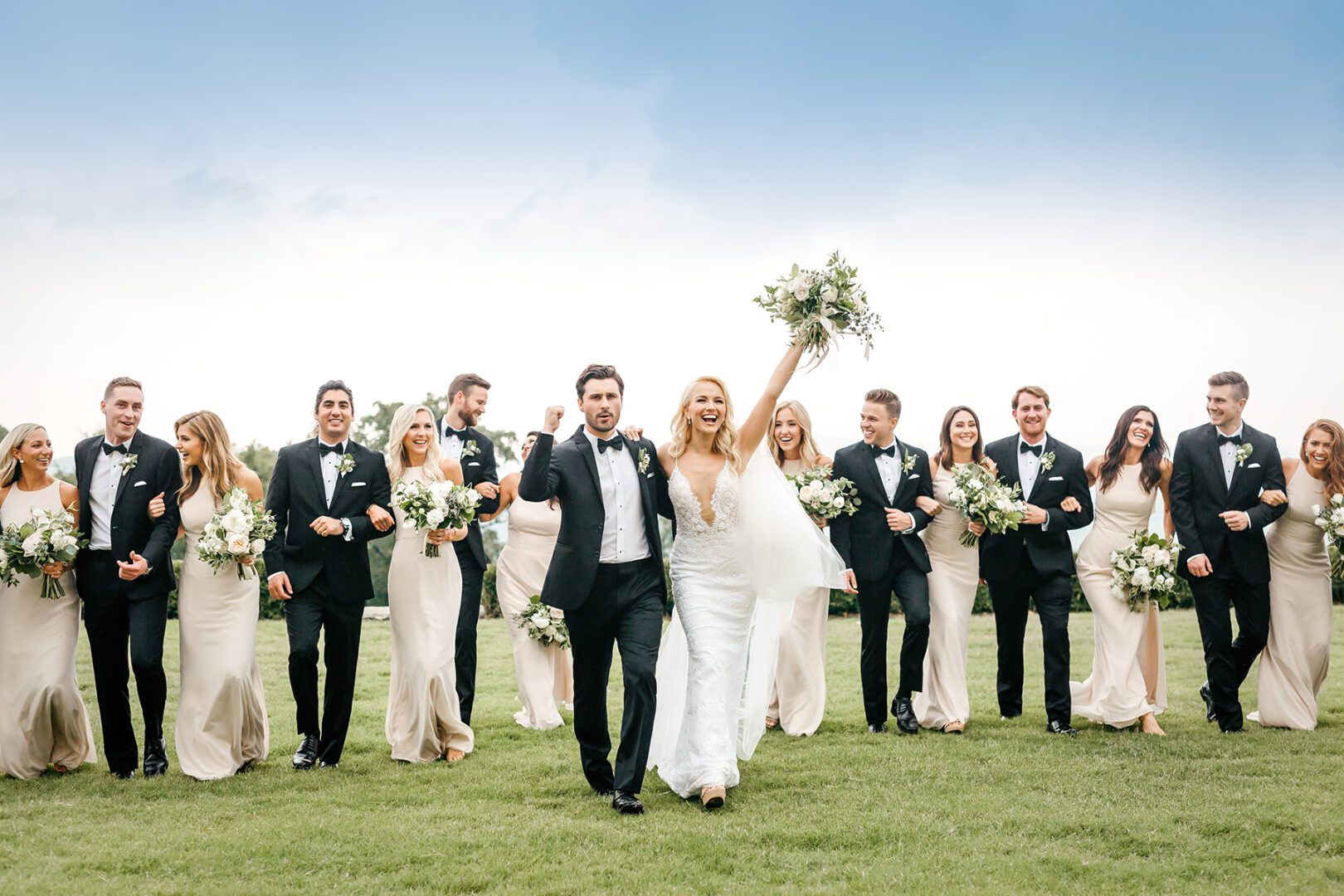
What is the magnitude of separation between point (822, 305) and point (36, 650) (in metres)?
6.47

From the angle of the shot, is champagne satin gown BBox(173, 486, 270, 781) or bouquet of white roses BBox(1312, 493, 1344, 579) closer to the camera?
champagne satin gown BBox(173, 486, 270, 781)

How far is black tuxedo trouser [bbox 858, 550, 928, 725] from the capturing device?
30.9ft

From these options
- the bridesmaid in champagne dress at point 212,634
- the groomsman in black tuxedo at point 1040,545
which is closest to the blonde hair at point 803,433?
the groomsman in black tuxedo at point 1040,545

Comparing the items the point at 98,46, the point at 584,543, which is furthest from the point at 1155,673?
the point at 98,46

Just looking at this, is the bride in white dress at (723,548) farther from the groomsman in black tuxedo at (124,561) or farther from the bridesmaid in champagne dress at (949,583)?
the groomsman in black tuxedo at (124,561)

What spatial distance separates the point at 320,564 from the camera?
321 inches

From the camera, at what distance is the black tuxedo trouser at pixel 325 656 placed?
26.7 feet

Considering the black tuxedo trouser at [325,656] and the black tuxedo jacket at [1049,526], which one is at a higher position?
the black tuxedo jacket at [1049,526]

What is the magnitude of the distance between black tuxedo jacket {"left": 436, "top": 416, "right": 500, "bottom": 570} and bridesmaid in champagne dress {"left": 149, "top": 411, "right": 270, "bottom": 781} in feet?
5.97

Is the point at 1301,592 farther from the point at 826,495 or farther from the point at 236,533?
the point at 236,533

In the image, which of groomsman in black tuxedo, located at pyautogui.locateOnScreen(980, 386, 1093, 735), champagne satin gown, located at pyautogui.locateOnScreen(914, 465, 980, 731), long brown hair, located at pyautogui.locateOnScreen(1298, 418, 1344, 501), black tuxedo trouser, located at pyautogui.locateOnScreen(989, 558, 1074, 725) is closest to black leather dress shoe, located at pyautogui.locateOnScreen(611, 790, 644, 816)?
champagne satin gown, located at pyautogui.locateOnScreen(914, 465, 980, 731)

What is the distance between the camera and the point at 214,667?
804 centimetres

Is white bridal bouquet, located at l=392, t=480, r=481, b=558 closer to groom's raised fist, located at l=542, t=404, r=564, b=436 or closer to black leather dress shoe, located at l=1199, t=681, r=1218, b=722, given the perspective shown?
groom's raised fist, located at l=542, t=404, r=564, b=436

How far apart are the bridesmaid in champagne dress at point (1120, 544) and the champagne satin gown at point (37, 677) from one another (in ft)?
27.3
